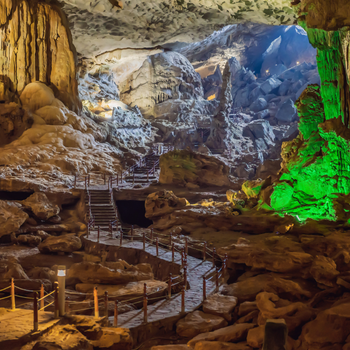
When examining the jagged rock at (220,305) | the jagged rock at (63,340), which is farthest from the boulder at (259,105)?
the jagged rock at (63,340)

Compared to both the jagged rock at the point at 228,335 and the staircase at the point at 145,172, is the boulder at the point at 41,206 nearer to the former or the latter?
the staircase at the point at 145,172

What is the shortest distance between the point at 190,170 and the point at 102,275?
11.5 m

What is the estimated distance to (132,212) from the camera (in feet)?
63.0

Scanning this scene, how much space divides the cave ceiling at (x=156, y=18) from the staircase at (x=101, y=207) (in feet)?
36.5

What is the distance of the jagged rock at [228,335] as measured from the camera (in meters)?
6.11

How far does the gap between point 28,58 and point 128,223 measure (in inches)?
445

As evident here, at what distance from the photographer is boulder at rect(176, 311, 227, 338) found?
674 cm

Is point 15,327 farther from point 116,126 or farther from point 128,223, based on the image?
point 116,126

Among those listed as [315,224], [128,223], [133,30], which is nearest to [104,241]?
[128,223]

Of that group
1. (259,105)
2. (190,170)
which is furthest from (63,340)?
(259,105)

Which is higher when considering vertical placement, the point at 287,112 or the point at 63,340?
the point at 287,112

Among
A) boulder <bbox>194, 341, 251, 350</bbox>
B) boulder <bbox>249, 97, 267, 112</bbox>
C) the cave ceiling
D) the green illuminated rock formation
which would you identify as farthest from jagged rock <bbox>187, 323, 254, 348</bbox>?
boulder <bbox>249, 97, 267, 112</bbox>

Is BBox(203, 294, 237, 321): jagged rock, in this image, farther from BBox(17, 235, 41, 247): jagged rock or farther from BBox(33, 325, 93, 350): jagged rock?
BBox(17, 235, 41, 247): jagged rock

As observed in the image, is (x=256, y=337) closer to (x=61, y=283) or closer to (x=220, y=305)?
(x=220, y=305)
